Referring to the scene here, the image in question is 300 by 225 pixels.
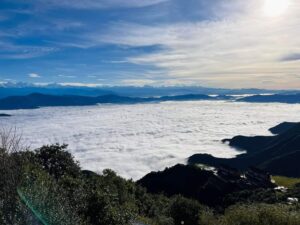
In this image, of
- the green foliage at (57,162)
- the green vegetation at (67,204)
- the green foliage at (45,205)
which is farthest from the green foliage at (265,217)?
the green foliage at (57,162)

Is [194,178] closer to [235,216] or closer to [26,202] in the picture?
[235,216]

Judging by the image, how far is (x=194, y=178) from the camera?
5527 inches

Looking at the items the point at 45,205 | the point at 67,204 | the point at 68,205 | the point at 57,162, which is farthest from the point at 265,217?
the point at 57,162

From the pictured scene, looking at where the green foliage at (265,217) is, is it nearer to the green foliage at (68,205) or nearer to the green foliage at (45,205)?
the green foliage at (68,205)

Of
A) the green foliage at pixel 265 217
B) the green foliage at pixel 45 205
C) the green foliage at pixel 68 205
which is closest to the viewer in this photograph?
the green foliage at pixel 45 205

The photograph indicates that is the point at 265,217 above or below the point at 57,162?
below

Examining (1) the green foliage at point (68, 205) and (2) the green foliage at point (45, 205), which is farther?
(1) the green foliage at point (68, 205)

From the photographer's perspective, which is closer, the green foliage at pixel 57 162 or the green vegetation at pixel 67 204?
the green vegetation at pixel 67 204

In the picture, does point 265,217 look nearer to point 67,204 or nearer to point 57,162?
point 67,204

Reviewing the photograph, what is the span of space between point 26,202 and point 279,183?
455ft

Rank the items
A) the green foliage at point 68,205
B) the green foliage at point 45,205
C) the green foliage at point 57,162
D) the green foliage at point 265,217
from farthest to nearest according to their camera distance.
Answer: the green foliage at point 57,162 → the green foliage at point 265,217 → the green foliage at point 68,205 → the green foliage at point 45,205

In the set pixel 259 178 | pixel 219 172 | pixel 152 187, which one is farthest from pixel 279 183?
pixel 152 187

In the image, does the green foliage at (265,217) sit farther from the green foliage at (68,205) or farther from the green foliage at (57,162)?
the green foliage at (57,162)

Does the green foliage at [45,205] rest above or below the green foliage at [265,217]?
above
